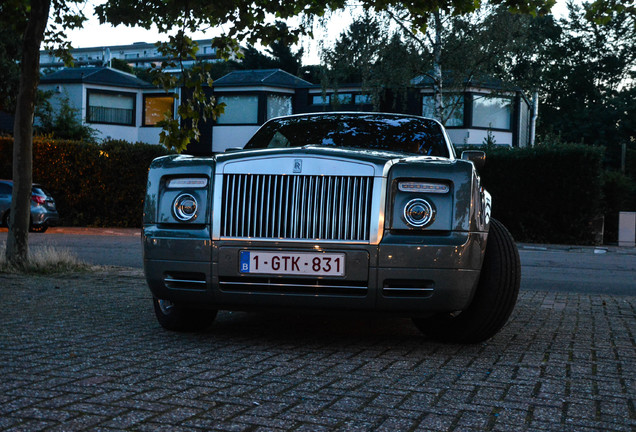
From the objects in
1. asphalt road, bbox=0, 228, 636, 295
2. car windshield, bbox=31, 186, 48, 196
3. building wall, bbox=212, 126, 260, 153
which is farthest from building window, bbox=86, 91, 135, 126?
asphalt road, bbox=0, 228, 636, 295

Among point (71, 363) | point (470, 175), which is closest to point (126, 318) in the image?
point (71, 363)

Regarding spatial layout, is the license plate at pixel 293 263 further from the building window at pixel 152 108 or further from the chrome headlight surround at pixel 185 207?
the building window at pixel 152 108

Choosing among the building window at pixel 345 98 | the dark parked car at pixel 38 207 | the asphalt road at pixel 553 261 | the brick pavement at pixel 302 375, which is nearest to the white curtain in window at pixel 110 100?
the building window at pixel 345 98

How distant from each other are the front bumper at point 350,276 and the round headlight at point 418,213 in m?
0.10

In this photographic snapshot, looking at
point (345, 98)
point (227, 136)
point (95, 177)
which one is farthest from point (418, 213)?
point (227, 136)

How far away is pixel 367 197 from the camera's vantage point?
4703mm

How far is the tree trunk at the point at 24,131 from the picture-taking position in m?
9.48

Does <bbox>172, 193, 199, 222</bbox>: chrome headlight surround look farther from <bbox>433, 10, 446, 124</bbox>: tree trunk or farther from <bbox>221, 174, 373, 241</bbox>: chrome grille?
<bbox>433, 10, 446, 124</bbox>: tree trunk

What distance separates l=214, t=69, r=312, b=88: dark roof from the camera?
136ft

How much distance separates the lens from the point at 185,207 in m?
4.96

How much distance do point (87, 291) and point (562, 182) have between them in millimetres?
15165

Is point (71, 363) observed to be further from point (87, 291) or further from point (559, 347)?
point (87, 291)

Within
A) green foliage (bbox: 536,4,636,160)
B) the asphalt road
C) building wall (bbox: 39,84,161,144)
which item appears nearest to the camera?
the asphalt road

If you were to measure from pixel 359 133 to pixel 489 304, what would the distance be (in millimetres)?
1918
